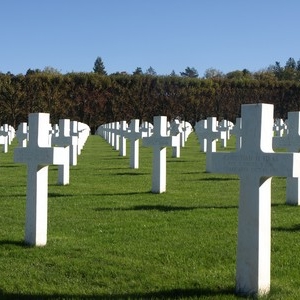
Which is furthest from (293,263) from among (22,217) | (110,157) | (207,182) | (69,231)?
(110,157)

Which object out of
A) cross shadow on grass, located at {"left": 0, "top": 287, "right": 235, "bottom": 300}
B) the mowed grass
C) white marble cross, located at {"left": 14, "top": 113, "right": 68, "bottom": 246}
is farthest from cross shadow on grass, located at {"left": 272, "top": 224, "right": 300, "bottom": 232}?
cross shadow on grass, located at {"left": 0, "top": 287, "right": 235, "bottom": 300}

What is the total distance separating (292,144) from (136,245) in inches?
162

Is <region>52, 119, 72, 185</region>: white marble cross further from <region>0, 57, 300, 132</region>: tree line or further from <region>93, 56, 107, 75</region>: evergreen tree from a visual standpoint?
<region>93, 56, 107, 75</region>: evergreen tree

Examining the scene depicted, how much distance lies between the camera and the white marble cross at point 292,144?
1106 cm

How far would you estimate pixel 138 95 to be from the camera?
65250mm

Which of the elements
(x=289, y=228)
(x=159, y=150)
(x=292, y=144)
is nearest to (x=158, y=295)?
(x=289, y=228)

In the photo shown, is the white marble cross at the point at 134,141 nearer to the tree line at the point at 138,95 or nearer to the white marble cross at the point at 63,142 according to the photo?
the white marble cross at the point at 63,142

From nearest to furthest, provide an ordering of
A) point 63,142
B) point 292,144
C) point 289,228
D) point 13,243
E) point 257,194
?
point 257,194, point 13,243, point 289,228, point 292,144, point 63,142

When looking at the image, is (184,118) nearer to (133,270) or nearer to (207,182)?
(207,182)

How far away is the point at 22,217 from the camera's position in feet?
33.5

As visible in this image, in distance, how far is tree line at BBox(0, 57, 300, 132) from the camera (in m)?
59.5

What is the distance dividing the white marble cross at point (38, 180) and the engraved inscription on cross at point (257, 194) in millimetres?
2568

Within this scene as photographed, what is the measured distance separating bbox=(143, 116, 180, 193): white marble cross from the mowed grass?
1.11ft

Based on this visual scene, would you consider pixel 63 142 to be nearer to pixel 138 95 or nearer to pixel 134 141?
pixel 134 141
